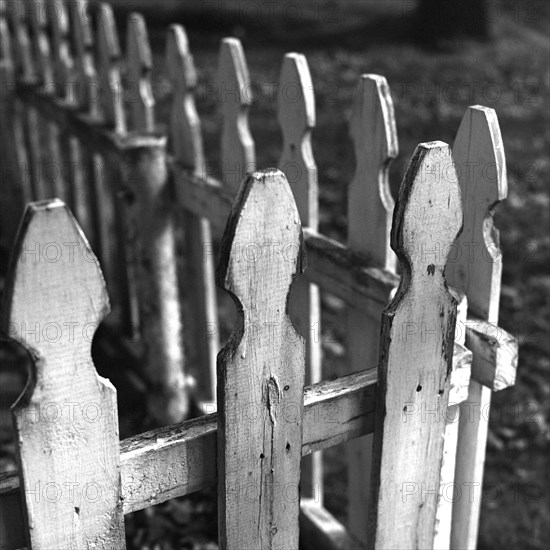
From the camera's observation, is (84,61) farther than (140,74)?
Yes

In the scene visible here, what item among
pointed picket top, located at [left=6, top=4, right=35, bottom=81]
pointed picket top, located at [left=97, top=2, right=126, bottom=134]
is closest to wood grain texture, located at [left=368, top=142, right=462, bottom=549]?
pointed picket top, located at [left=97, top=2, right=126, bottom=134]

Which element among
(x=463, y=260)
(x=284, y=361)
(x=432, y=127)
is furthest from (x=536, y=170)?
(x=284, y=361)

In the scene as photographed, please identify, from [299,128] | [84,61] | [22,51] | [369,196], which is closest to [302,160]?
[299,128]

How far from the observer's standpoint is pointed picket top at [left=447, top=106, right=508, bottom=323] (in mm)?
1664

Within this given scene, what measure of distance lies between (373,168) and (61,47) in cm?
210

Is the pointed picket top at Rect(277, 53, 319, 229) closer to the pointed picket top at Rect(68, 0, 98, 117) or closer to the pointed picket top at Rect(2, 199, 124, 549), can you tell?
the pointed picket top at Rect(2, 199, 124, 549)

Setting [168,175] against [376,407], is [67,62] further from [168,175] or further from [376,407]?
[376,407]

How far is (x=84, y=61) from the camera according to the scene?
3.41 m

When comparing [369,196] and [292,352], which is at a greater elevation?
[369,196]

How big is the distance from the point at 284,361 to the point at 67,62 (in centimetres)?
254

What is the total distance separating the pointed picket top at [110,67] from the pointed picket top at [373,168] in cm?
131

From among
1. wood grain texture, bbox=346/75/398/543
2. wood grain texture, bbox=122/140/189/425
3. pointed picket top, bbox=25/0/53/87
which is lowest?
wood grain texture, bbox=122/140/189/425

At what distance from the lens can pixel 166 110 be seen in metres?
7.51

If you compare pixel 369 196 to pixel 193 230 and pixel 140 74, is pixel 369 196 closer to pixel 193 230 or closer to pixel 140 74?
pixel 193 230
